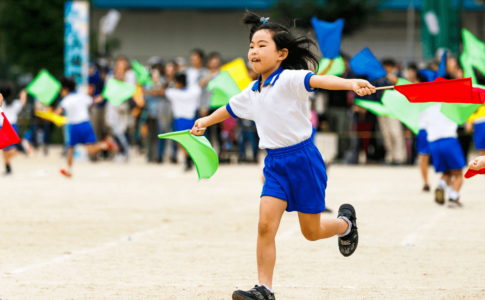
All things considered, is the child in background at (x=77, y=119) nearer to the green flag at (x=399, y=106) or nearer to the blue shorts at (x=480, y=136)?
the blue shorts at (x=480, y=136)

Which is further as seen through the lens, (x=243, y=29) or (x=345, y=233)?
(x=243, y=29)

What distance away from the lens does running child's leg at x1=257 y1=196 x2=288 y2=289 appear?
171 inches

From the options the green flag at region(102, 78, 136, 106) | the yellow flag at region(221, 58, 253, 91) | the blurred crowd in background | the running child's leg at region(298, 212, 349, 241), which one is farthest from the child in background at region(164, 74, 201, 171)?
the running child's leg at region(298, 212, 349, 241)

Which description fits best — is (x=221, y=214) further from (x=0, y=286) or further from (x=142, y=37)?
(x=142, y=37)

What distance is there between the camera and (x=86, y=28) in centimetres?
1780

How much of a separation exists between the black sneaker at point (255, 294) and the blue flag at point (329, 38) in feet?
14.1

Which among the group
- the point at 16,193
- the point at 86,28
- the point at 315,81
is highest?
the point at 86,28

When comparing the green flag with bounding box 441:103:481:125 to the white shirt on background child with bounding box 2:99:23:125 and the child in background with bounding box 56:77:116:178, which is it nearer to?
the child in background with bounding box 56:77:116:178

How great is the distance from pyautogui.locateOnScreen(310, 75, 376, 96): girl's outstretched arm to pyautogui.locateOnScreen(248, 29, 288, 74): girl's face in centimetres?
37

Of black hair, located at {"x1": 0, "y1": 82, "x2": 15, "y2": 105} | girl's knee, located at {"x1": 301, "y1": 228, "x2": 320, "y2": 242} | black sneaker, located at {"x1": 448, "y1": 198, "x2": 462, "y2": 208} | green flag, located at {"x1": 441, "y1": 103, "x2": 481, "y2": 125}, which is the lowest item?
black sneaker, located at {"x1": 448, "y1": 198, "x2": 462, "y2": 208}

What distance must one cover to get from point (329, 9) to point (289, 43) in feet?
66.4

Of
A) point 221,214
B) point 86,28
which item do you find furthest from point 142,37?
point 221,214

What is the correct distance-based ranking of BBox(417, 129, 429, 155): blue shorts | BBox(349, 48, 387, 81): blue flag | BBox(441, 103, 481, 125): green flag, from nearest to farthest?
BBox(441, 103, 481, 125): green flag, BBox(349, 48, 387, 81): blue flag, BBox(417, 129, 429, 155): blue shorts

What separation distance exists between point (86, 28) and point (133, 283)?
13.8 meters
